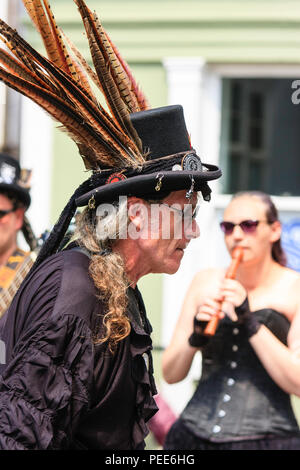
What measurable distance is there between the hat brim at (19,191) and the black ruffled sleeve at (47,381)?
2.27 m

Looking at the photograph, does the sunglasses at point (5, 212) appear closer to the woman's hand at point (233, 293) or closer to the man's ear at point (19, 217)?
the man's ear at point (19, 217)

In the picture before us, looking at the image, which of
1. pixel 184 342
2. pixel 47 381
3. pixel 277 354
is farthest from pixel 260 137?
pixel 47 381

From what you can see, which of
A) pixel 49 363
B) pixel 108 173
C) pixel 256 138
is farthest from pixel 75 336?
pixel 256 138

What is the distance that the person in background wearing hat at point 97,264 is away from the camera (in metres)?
2.13

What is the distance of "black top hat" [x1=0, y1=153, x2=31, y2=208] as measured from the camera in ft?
14.4

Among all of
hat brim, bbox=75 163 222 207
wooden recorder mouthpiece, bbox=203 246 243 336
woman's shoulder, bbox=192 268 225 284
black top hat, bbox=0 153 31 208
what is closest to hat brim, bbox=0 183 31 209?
black top hat, bbox=0 153 31 208

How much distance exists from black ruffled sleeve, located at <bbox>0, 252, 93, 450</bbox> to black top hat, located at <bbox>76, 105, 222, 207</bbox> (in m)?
0.42

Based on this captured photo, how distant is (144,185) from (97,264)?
0.29 meters

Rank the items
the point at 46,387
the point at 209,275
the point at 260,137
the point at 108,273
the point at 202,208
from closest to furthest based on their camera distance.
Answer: the point at 46,387
the point at 108,273
the point at 209,275
the point at 202,208
the point at 260,137

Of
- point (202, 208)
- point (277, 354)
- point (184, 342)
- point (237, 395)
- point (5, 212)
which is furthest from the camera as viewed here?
point (202, 208)

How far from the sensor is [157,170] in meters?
2.46

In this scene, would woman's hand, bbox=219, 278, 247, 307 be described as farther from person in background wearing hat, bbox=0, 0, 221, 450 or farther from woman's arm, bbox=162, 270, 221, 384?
person in background wearing hat, bbox=0, 0, 221, 450

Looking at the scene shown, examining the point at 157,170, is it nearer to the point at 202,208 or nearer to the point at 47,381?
the point at 47,381

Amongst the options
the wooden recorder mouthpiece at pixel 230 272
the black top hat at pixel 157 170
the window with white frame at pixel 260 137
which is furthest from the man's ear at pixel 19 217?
the black top hat at pixel 157 170
